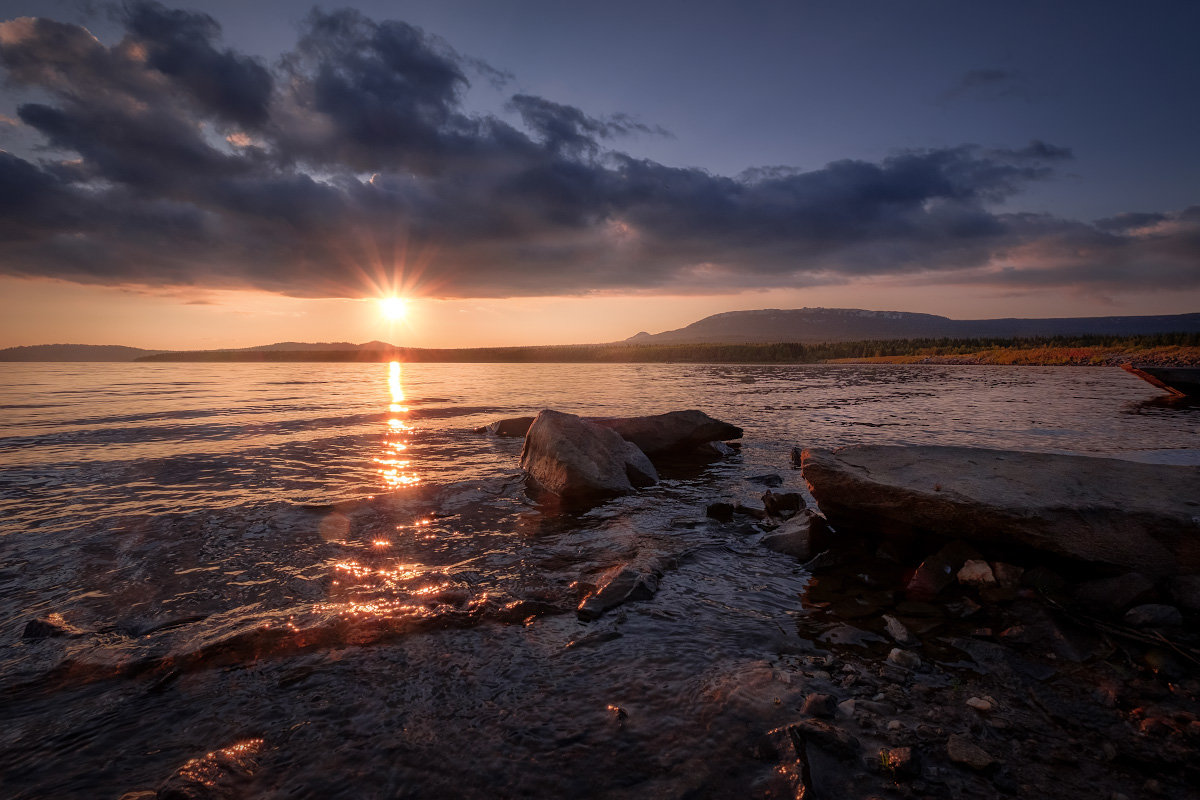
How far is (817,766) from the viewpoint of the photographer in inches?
127

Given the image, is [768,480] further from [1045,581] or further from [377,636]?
[377,636]

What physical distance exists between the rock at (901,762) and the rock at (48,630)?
6.88 metres

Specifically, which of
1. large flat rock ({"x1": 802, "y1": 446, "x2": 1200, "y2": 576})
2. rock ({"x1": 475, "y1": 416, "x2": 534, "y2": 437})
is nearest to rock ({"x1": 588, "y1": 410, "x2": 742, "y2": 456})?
rock ({"x1": 475, "y1": 416, "x2": 534, "y2": 437})

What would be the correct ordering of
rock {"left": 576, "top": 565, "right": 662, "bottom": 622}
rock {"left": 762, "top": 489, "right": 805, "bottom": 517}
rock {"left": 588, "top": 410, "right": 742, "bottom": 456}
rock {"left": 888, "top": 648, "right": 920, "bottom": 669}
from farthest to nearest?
rock {"left": 588, "top": 410, "right": 742, "bottom": 456} → rock {"left": 762, "top": 489, "right": 805, "bottom": 517} → rock {"left": 576, "top": 565, "right": 662, "bottom": 622} → rock {"left": 888, "top": 648, "right": 920, "bottom": 669}

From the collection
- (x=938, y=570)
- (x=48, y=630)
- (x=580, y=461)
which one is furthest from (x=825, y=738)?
(x=580, y=461)

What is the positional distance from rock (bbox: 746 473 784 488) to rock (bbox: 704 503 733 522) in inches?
100

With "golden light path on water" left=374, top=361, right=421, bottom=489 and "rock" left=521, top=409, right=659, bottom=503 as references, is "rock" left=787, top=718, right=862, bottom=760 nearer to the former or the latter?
"rock" left=521, top=409, right=659, bottom=503

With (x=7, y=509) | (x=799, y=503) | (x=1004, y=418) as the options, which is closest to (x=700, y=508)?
(x=799, y=503)

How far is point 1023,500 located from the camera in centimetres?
582

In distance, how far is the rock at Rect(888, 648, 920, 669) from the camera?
4.39m

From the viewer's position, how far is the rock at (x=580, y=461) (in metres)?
10.2

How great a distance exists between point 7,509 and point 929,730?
13.6 meters

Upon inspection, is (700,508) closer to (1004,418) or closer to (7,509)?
(7,509)

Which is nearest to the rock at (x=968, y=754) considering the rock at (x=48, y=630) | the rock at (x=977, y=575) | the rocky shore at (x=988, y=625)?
the rocky shore at (x=988, y=625)
